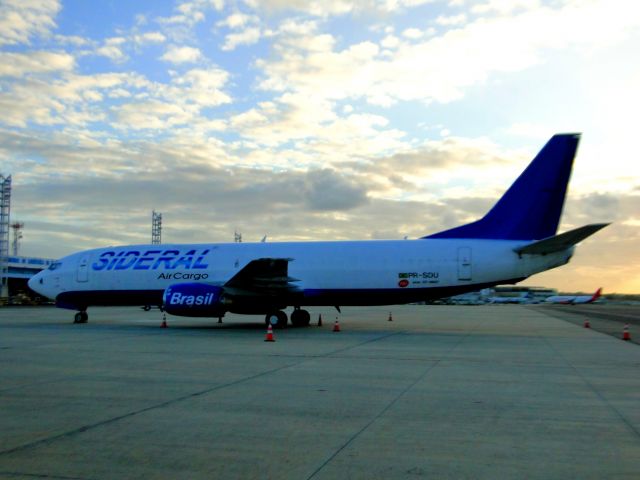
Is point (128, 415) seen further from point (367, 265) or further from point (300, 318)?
point (300, 318)

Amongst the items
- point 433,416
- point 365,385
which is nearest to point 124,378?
point 365,385

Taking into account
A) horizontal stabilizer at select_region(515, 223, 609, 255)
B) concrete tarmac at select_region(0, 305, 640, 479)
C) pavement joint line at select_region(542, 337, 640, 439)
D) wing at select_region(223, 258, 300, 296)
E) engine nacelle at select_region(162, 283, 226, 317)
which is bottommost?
pavement joint line at select_region(542, 337, 640, 439)

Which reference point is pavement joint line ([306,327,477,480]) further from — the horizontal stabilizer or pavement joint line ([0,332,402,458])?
the horizontal stabilizer

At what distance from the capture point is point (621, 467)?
4773 mm

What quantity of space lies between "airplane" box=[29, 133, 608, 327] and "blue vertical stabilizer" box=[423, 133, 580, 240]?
0.03 m

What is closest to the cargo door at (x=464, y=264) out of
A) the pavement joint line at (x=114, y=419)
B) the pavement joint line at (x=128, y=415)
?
the pavement joint line at (x=128, y=415)

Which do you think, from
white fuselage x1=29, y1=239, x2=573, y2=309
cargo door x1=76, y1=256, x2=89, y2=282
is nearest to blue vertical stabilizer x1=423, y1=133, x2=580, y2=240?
white fuselage x1=29, y1=239, x2=573, y2=309

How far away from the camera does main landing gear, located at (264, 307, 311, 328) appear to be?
20859 millimetres

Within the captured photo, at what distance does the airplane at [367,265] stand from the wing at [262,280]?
0.12ft

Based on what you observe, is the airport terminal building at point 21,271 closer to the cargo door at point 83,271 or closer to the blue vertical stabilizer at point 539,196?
the cargo door at point 83,271

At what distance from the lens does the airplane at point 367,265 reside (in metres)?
19.5

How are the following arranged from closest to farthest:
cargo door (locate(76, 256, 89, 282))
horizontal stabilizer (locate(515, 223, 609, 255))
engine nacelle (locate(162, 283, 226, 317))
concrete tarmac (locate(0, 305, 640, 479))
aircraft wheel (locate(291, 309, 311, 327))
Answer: concrete tarmac (locate(0, 305, 640, 479))
horizontal stabilizer (locate(515, 223, 609, 255))
engine nacelle (locate(162, 283, 226, 317))
aircraft wheel (locate(291, 309, 311, 327))
cargo door (locate(76, 256, 89, 282))

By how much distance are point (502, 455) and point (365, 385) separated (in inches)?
153

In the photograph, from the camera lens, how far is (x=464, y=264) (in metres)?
20.0
